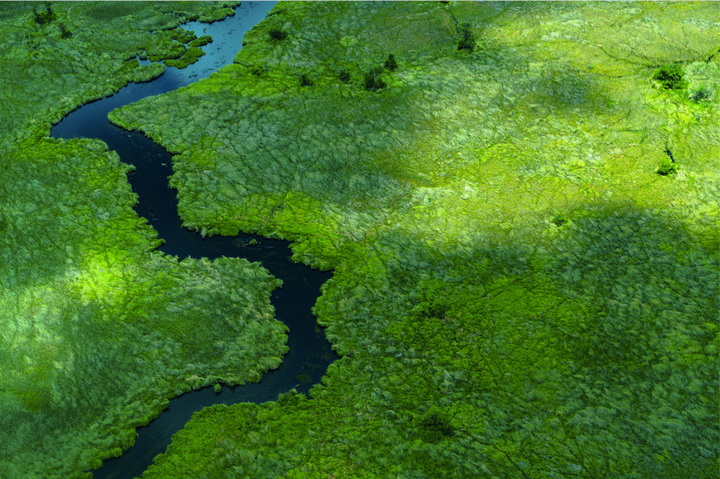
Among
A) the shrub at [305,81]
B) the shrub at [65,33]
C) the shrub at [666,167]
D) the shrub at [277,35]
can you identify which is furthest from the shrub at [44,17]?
the shrub at [666,167]

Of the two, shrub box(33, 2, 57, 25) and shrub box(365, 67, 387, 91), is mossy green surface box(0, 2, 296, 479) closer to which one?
shrub box(33, 2, 57, 25)

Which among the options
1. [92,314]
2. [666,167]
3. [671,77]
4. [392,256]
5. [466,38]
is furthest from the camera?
[466,38]

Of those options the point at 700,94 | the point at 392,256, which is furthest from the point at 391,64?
the point at 700,94

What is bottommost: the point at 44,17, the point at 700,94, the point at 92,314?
the point at 700,94

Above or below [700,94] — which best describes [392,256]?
above

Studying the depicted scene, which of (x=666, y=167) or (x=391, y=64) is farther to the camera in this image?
(x=391, y=64)

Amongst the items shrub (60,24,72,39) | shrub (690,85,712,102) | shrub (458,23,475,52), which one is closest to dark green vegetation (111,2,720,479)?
shrub (690,85,712,102)

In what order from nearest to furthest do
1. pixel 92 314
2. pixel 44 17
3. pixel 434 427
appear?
pixel 434 427
pixel 92 314
pixel 44 17

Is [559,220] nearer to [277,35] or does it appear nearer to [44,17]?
[277,35]
